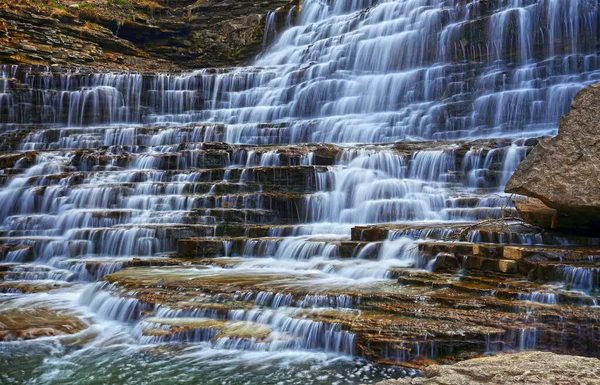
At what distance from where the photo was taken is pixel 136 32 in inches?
1142

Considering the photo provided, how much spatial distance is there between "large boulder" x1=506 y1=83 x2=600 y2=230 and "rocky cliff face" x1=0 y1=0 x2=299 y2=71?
22.7 m

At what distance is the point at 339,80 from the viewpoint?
21781mm

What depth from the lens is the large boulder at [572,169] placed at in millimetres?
7336

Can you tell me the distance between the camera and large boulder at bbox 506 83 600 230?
7.34 metres

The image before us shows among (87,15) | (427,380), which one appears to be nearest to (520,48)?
(427,380)

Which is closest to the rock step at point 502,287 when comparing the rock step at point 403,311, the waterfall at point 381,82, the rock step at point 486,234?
the rock step at point 403,311

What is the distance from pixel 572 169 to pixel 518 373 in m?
5.06

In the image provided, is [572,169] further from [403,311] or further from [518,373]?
[518,373]

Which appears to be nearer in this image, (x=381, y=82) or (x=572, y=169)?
(x=572, y=169)

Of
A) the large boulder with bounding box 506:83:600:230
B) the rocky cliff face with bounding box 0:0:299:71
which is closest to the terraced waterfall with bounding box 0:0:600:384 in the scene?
the large boulder with bounding box 506:83:600:230

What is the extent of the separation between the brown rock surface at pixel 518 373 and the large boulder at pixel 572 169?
421 centimetres

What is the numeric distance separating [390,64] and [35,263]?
14849mm

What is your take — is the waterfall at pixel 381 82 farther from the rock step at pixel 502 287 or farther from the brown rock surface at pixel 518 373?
the brown rock surface at pixel 518 373

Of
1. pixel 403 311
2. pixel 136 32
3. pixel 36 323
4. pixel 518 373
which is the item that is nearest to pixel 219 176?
pixel 36 323
